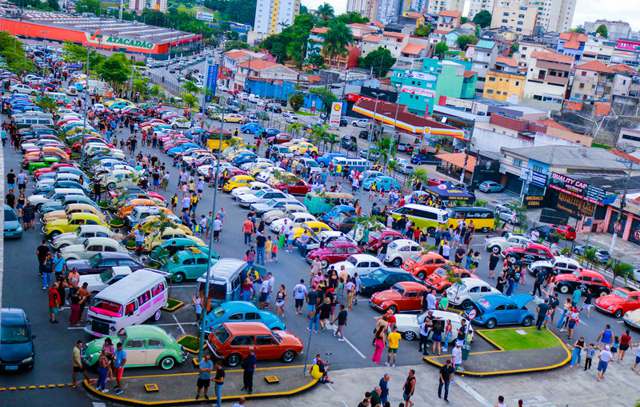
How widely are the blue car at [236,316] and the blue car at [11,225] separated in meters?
11.2

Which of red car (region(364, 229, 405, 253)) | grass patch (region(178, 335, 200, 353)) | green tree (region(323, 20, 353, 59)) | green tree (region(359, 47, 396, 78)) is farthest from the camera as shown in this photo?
green tree (region(359, 47, 396, 78))

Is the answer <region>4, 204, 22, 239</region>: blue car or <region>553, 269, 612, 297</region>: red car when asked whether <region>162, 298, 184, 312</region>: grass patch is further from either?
<region>553, 269, 612, 297</region>: red car

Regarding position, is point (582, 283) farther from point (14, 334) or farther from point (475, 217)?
point (14, 334)

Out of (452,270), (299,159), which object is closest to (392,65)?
(299,159)

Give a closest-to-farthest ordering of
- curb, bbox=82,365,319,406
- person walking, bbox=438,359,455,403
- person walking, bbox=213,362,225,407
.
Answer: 1. curb, bbox=82,365,319,406
2. person walking, bbox=213,362,225,407
3. person walking, bbox=438,359,455,403

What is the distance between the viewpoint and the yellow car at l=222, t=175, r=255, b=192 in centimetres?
4231

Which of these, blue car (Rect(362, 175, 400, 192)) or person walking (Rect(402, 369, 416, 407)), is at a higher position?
person walking (Rect(402, 369, 416, 407))

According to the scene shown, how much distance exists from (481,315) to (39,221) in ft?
64.9

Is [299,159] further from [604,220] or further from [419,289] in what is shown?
[419,289]

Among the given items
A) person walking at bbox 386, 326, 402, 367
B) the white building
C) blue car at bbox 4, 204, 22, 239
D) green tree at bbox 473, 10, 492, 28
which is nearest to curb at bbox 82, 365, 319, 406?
person walking at bbox 386, 326, 402, 367

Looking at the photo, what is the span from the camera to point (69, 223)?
2978 centimetres

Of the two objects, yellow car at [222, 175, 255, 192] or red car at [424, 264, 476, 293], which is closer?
red car at [424, 264, 476, 293]

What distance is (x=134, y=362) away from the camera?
19.2 metres

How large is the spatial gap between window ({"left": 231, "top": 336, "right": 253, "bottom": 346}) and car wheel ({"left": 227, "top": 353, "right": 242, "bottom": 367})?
322 millimetres
